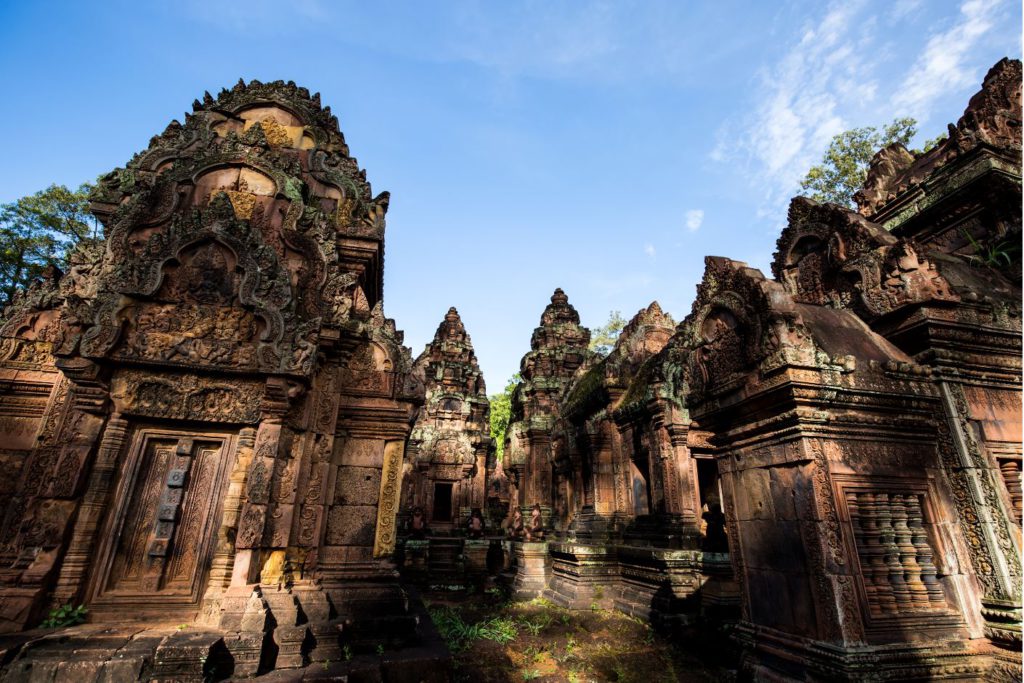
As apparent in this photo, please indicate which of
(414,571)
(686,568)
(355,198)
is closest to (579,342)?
(414,571)

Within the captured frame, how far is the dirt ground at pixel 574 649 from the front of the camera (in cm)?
577

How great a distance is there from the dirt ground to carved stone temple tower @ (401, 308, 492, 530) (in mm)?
10232

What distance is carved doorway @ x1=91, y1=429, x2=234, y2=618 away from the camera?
5.13 m

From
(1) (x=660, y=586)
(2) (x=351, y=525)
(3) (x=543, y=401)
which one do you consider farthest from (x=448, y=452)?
(2) (x=351, y=525)

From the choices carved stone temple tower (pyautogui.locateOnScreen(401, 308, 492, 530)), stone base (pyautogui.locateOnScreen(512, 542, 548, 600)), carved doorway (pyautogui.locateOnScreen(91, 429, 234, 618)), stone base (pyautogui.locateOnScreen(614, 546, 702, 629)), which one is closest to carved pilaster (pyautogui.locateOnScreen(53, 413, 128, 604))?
carved doorway (pyautogui.locateOnScreen(91, 429, 234, 618))

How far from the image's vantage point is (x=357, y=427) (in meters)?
→ 6.61

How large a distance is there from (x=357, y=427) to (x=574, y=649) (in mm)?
4447

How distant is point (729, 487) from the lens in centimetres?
440

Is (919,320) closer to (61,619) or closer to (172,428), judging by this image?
(172,428)

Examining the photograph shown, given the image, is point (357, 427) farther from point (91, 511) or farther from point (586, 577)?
point (586, 577)

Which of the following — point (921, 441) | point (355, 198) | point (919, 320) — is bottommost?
point (921, 441)

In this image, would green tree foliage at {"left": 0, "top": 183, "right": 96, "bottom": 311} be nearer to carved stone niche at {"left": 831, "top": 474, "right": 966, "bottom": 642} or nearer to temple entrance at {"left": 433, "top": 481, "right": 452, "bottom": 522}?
temple entrance at {"left": 433, "top": 481, "right": 452, "bottom": 522}

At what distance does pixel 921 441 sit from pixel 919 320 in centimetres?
105

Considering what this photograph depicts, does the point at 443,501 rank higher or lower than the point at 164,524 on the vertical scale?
higher
